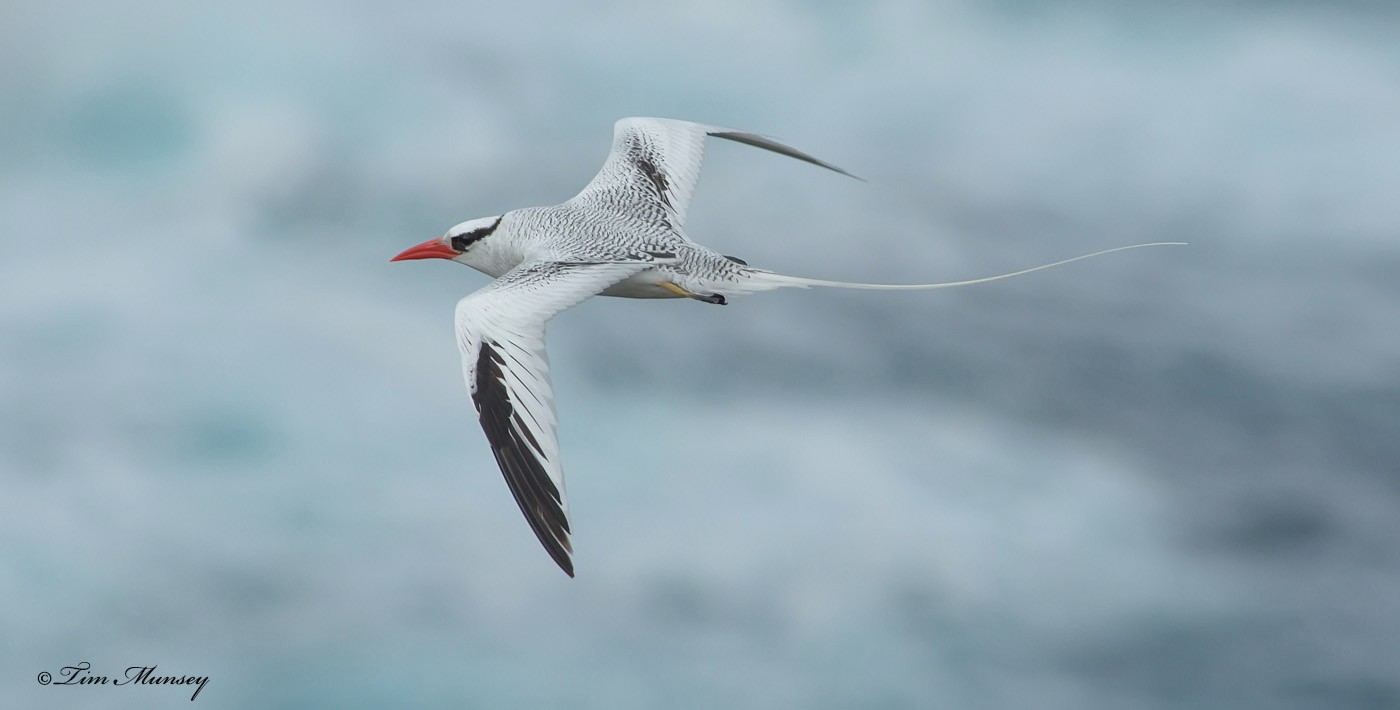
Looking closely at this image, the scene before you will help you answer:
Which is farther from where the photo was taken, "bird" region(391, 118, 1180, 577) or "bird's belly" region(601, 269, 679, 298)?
"bird's belly" region(601, 269, 679, 298)

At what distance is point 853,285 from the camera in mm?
14914

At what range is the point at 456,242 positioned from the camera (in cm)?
1791

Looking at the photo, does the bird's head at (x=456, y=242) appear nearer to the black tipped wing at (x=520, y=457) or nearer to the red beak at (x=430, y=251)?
the red beak at (x=430, y=251)

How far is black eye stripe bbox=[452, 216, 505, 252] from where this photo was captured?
57.7ft

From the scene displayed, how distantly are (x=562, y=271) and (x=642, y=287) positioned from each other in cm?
127

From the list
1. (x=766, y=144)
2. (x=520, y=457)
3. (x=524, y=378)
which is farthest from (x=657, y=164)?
(x=520, y=457)

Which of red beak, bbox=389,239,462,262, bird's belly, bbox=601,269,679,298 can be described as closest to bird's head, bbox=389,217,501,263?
red beak, bbox=389,239,462,262

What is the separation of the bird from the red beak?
16 mm

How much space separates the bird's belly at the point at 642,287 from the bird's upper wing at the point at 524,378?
92 centimetres

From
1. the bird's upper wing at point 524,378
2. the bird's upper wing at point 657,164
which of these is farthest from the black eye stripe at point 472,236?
the bird's upper wing at point 524,378

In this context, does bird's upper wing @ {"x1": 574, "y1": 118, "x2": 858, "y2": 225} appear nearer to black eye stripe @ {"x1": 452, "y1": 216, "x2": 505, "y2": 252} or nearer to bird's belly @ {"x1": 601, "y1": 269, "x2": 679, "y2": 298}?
black eye stripe @ {"x1": 452, "y1": 216, "x2": 505, "y2": 252}

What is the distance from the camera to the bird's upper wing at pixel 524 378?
42.6 ft

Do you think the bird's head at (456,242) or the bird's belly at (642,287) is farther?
the bird's head at (456,242)

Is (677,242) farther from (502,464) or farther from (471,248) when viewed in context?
(502,464)
